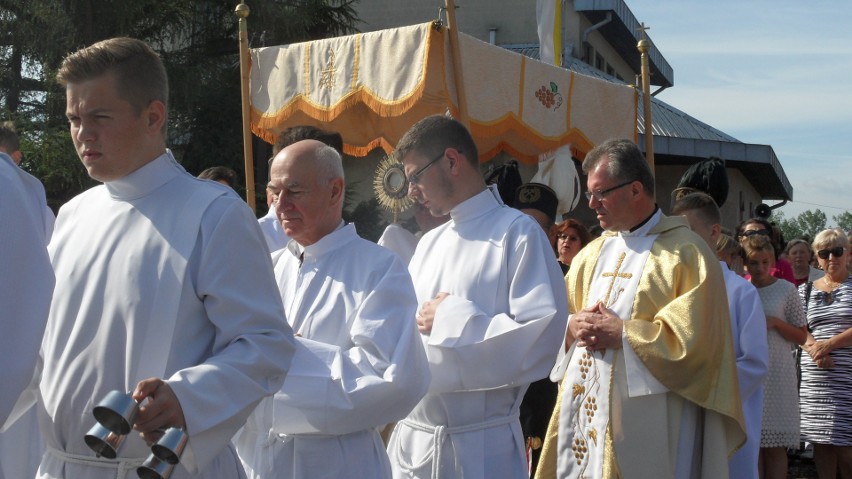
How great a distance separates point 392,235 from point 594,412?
1386 mm

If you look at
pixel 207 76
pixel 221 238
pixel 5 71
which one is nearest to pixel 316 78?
pixel 221 238

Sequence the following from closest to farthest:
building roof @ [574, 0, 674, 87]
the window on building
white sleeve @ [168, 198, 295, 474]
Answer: white sleeve @ [168, 198, 295, 474] → building roof @ [574, 0, 674, 87] → the window on building

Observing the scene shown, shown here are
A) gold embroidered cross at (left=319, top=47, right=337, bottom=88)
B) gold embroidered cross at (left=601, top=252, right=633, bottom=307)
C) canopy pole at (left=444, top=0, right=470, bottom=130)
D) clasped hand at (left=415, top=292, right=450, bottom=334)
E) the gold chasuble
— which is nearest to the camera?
clasped hand at (left=415, top=292, right=450, bottom=334)

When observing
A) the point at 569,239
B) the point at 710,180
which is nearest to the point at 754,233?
the point at 710,180

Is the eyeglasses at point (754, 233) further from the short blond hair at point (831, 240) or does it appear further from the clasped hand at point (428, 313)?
the clasped hand at point (428, 313)

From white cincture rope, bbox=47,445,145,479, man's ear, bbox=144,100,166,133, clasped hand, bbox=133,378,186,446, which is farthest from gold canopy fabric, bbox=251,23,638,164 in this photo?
clasped hand, bbox=133,378,186,446

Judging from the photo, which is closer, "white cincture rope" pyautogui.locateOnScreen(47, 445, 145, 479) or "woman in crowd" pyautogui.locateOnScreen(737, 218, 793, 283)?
"white cincture rope" pyautogui.locateOnScreen(47, 445, 145, 479)

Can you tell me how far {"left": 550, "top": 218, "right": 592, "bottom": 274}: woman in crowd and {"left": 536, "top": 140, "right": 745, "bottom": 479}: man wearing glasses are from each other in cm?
189

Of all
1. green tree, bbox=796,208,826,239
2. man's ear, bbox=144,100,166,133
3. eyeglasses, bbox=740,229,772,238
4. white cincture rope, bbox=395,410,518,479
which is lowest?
green tree, bbox=796,208,826,239

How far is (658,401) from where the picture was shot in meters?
4.84

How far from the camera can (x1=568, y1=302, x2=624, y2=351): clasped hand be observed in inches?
189

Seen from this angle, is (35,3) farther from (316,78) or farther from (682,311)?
(682,311)

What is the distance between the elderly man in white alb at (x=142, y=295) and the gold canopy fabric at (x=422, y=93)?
4201 mm

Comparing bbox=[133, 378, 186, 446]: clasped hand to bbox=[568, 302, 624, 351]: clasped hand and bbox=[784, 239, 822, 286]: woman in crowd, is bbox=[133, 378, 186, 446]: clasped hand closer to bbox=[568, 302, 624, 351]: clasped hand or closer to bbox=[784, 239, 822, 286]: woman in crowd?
bbox=[568, 302, 624, 351]: clasped hand
